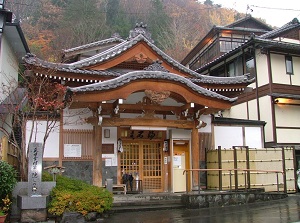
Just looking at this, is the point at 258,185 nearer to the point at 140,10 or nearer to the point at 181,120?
the point at 181,120

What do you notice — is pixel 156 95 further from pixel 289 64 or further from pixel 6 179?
pixel 289 64

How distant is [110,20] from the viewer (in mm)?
47781

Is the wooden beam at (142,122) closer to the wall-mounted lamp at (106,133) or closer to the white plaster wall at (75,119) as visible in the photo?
the white plaster wall at (75,119)

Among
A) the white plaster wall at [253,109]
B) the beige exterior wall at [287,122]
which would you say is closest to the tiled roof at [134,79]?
the beige exterior wall at [287,122]

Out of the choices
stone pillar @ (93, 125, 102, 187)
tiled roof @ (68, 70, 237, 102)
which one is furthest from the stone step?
tiled roof @ (68, 70, 237, 102)

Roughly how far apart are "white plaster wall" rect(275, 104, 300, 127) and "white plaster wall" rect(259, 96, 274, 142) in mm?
617

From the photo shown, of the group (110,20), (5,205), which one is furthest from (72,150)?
(110,20)

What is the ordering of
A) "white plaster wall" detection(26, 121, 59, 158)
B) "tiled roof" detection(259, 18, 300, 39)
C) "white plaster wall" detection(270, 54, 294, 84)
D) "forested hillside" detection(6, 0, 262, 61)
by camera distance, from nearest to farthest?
"white plaster wall" detection(26, 121, 59, 158) < "white plaster wall" detection(270, 54, 294, 84) < "tiled roof" detection(259, 18, 300, 39) < "forested hillside" detection(6, 0, 262, 61)

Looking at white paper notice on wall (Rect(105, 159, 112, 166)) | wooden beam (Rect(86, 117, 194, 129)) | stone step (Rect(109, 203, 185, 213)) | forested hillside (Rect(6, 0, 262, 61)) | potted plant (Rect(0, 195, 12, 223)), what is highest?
forested hillside (Rect(6, 0, 262, 61))

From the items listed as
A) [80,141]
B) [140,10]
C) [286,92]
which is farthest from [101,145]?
[140,10]

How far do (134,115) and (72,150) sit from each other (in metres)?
3.31

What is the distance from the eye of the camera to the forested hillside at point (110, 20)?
128ft

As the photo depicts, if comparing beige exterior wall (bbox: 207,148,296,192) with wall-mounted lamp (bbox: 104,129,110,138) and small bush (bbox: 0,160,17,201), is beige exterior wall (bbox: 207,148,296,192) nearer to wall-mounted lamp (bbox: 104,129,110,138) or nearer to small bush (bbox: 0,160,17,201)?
wall-mounted lamp (bbox: 104,129,110,138)

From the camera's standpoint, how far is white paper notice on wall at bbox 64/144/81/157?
14.8 meters
